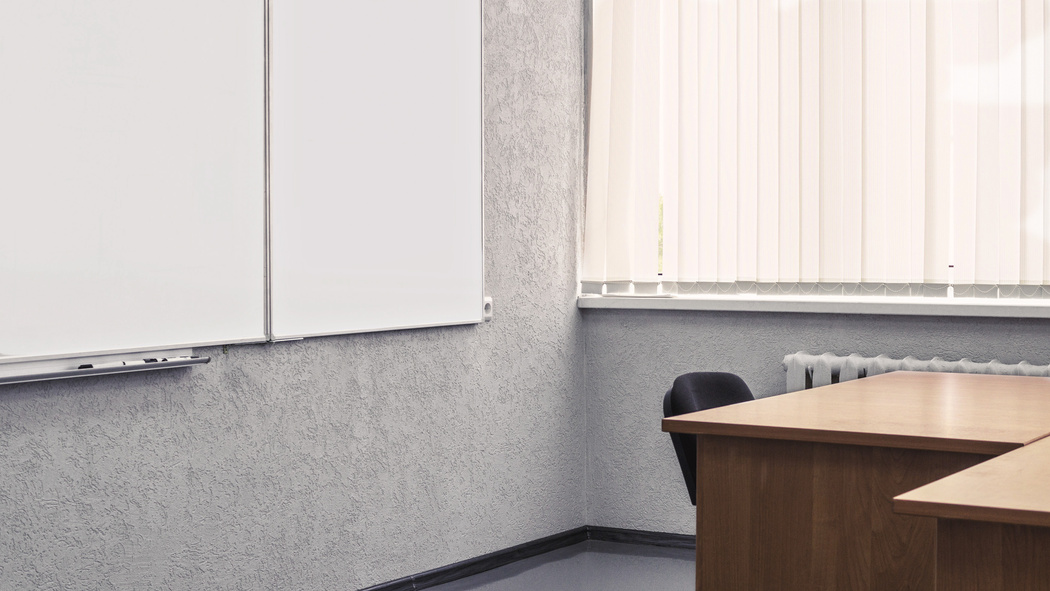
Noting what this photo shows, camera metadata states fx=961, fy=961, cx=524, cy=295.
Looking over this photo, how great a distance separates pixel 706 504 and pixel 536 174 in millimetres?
1926

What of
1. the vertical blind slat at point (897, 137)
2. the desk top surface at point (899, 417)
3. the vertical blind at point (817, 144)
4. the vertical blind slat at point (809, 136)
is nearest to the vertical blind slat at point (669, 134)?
the vertical blind at point (817, 144)

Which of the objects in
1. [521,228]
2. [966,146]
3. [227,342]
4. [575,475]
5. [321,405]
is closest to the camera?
[227,342]

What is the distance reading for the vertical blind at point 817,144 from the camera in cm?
323

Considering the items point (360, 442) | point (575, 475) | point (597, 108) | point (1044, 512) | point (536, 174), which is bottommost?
point (575, 475)

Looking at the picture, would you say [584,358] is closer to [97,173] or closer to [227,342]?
[227,342]

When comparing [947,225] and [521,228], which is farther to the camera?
[521,228]

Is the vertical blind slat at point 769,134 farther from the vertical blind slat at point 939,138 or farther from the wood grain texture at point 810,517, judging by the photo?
the wood grain texture at point 810,517

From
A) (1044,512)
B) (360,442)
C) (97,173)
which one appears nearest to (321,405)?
(360,442)

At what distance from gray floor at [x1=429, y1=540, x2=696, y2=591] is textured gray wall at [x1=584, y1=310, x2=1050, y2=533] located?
15 centimetres

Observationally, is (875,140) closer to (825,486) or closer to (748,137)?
(748,137)

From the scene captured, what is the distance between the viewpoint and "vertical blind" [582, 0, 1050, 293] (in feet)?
10.6

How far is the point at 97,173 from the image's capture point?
210 centimetres

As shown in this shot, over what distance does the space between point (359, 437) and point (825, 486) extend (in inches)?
58.0

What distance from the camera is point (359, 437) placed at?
2865mm
